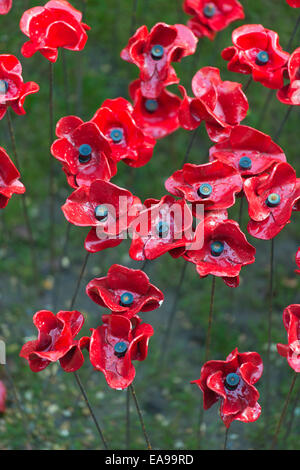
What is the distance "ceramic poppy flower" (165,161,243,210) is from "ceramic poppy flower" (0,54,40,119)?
42cm

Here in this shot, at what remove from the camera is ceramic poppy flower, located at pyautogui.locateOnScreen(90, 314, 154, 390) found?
1.40 m

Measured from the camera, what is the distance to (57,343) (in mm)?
1407

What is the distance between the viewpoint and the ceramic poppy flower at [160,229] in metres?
1.48

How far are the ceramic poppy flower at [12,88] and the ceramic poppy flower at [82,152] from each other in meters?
0.11

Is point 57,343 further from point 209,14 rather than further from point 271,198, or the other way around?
point 209,14

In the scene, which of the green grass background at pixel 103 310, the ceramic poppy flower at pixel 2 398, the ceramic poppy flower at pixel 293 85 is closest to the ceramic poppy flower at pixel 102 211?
the ceramic poppy flower at pixel 293 85

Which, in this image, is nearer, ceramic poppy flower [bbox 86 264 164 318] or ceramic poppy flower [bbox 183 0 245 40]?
ceramic poppy flower [bbox 86 264 164 318]

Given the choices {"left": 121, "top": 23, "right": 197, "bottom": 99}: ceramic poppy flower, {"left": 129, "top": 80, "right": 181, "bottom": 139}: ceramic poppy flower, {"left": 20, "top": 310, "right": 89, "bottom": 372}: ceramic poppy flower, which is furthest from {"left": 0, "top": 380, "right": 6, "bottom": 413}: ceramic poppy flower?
{"left": 121, "top": 23, "right": 197, "bottom": 99}: ceramic poppy flower

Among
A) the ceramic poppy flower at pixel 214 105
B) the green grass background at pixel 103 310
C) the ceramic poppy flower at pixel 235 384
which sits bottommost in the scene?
the green grass background at pixel 103 310

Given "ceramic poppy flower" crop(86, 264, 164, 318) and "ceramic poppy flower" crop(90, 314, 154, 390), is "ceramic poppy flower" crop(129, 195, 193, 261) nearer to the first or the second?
"ceramic poppy flower" crop(86, 264, 164, 318)

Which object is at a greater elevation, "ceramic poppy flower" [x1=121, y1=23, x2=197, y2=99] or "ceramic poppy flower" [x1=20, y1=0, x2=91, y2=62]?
"ceramic poppy flower" [x1=20, y1=0, x2=91, y2=62]

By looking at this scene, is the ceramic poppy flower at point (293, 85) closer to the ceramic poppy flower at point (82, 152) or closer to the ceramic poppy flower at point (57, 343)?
the ceramic poppy flower at point (82, 152)

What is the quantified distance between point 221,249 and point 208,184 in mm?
173
